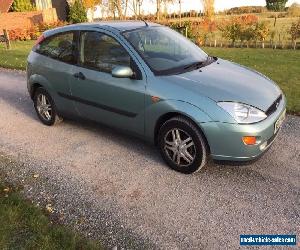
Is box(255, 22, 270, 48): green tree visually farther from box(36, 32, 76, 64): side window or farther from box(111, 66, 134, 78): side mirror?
box(111, 66, 134, 78): side mirror

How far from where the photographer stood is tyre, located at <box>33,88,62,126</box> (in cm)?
622

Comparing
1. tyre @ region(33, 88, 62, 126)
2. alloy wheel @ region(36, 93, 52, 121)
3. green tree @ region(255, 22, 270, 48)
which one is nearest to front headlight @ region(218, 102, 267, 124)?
tyre @ region(33, 88, 62, 126)

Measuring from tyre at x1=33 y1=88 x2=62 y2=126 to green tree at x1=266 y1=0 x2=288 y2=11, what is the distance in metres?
39.4

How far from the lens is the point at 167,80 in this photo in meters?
4.44

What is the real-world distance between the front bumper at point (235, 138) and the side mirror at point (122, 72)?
1.18 metres

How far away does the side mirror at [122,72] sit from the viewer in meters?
4.49

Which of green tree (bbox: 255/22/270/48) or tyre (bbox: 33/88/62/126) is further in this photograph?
green tree (bbox: 255/22/270/48)

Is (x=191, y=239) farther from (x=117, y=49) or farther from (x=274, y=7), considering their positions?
(x=274, y=7)

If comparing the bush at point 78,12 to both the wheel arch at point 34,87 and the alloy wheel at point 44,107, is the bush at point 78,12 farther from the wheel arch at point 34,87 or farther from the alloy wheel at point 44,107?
the alloy wheel at point 44,107

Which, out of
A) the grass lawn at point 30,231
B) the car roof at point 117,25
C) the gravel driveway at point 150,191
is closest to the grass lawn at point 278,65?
the gravel driveway at point 150,191

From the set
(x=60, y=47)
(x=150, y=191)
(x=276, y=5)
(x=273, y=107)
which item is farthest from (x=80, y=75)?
(x=276, y=5)

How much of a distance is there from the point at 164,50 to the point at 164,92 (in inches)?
36.7

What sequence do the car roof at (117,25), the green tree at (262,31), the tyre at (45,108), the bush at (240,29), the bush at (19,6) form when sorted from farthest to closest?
the bush at (19,6) → the bush at (240,29) → the green tree at (262,31) → the tyre at (45,108) → the car roof at (117,25)

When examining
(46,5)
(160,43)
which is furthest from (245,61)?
(46,5)
